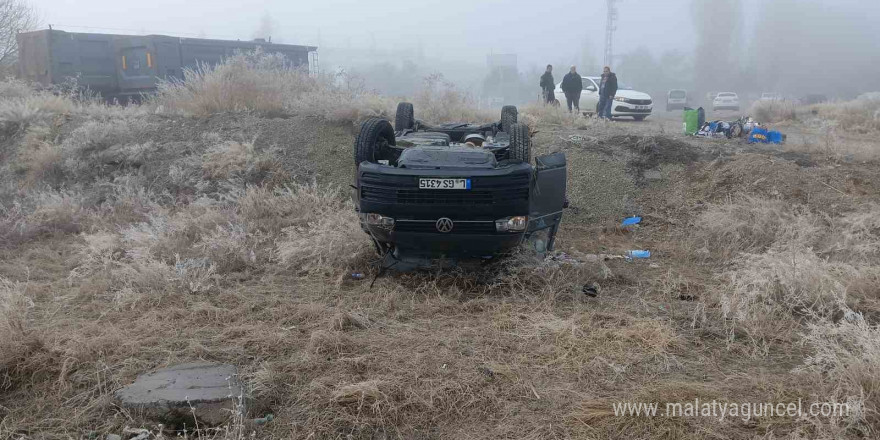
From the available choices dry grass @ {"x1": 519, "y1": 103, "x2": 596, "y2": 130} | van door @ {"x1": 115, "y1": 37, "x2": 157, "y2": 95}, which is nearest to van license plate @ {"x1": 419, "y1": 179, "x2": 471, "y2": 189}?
dry grass @ {"x1": 519, "y1": 103, "x2": 596, "y2": 130}

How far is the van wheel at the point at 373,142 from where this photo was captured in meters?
5.86

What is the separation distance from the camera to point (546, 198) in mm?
6160

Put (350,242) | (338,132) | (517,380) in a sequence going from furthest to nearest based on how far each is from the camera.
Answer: (338,132), (350,242), (517,380)

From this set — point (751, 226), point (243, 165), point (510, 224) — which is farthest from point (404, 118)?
point (751, 226)

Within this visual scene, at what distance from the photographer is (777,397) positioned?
359 centimetres

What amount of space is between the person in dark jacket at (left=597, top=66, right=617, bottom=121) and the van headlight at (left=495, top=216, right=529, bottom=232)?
11371mm

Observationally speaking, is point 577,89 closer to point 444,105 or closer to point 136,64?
point 444,105

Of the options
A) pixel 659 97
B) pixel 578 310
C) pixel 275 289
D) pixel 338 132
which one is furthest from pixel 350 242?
pixel 659 97

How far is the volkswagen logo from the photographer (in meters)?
5.16

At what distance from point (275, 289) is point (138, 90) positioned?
1468 cm

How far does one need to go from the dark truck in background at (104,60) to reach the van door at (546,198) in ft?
40.7

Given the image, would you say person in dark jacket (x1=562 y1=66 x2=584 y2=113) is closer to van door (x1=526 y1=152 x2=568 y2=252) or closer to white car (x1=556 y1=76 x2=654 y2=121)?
white car (x1=556 y1=76 x2=654 y2=121)

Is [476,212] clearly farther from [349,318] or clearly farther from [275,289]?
[275,289]

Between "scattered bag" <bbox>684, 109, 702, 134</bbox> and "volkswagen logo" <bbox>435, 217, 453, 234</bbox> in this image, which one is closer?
"volkswagen logo" <bbox>435, 217, 453, 234</bbox>
